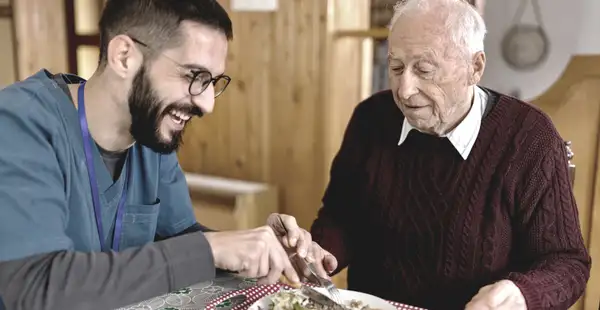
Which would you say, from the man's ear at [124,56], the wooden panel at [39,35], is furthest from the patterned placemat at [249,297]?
the wooden panel at [39,35]

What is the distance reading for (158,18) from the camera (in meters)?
1.17

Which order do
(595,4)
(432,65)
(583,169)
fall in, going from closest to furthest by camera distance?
Result: (432,65) < (595,4) < (583,169)

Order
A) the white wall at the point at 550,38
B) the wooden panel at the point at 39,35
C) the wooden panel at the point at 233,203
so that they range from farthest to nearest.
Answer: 1. the wooden panel at the point at 39,35
2. the wooden panel at the point at 233,203
3. the white wall at the point at 550,38

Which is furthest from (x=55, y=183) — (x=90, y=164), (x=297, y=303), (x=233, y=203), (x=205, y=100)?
(x=233, y=203)

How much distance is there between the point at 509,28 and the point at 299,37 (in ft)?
3.16

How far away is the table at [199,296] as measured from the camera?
1.14 metres

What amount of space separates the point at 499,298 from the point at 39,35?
332cm

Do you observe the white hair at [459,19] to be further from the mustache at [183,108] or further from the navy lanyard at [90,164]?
the navy lanyard at [90,164]

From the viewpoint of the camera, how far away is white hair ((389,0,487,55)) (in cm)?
135

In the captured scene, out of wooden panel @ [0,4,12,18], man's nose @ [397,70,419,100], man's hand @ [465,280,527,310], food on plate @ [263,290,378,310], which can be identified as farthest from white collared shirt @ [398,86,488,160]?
wooden panel @ [0,4,12,18]

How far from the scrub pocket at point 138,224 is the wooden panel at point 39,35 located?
2716 millimetres

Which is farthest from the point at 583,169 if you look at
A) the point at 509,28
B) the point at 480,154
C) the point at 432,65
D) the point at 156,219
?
the point at 156,219

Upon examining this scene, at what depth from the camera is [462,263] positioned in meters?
1.43

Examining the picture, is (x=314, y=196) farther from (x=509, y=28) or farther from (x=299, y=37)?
(x=509, y=28)
